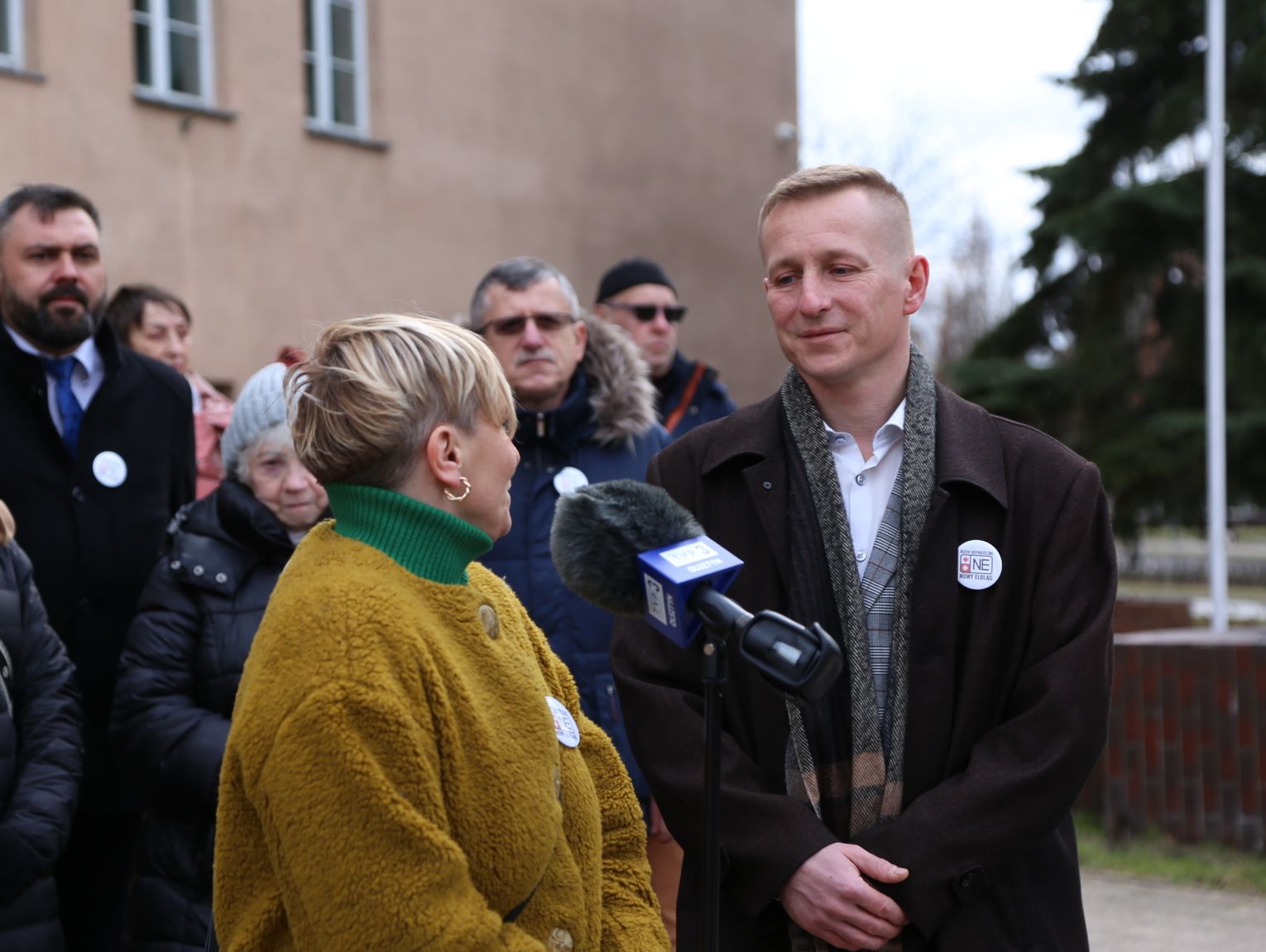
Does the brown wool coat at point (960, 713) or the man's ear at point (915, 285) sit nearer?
the brown wool coat at point (960, 713)

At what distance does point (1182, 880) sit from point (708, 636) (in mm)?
5441

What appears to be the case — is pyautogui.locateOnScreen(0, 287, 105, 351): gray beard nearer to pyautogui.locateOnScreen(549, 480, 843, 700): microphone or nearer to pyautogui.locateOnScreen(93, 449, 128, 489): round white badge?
pyautogui.locateOnScreen(93, 449, 128, 489): round white badge

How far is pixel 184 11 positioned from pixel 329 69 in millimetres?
1558

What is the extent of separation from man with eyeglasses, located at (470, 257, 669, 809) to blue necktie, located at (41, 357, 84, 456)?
1290mm

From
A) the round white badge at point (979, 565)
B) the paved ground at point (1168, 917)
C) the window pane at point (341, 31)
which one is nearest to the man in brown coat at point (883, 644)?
A: the round white badge at point (979, 565)

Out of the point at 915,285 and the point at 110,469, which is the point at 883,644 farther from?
the point at 110,469

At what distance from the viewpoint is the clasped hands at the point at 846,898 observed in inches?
103

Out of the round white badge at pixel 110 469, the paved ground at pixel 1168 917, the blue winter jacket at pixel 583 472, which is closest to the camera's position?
the blue winter jacket at pixel 583 472

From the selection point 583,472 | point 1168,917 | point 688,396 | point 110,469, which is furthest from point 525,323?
point 1168,917

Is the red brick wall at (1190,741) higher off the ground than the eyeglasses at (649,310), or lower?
lower

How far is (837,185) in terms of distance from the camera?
2965 millimetres

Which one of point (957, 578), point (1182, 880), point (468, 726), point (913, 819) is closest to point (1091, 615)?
point (957, 578)

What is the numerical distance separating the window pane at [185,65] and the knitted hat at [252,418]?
357 inches

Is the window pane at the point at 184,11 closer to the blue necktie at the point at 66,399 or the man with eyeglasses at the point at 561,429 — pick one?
the blue necktie at the point at 66,399
